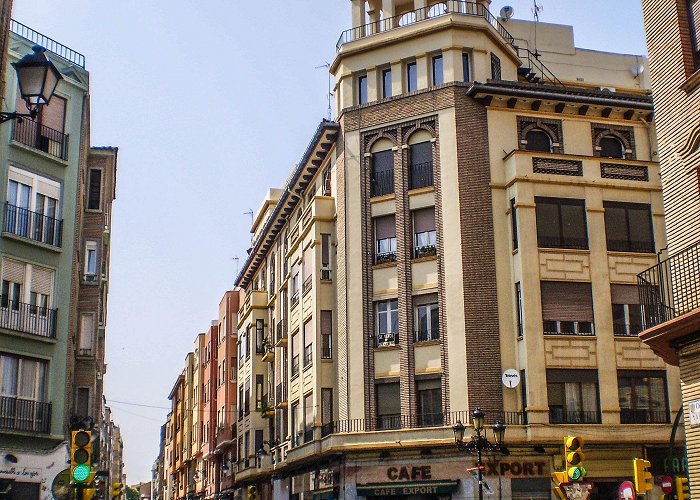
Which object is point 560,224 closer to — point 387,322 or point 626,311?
point 626,311

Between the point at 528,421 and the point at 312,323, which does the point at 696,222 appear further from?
the point at 312,323

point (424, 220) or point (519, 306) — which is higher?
point (424, 220)

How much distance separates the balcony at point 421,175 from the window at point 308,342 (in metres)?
7.52

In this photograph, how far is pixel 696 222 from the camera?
15641mm

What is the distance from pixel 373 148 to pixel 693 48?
1973 centimetres

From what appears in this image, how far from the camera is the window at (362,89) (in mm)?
36812

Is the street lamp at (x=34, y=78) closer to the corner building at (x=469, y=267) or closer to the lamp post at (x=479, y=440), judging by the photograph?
the lamp post at (x=479, y=440)

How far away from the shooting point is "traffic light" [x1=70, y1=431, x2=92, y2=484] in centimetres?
1341

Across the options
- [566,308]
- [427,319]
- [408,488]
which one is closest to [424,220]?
[427,319]

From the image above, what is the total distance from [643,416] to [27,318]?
65.0 feet

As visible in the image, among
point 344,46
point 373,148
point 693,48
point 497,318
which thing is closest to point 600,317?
point 497,318

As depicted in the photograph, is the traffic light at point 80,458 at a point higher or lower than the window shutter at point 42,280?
lower

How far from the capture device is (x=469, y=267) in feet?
109

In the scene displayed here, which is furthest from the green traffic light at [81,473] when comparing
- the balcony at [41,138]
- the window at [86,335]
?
the window at [86,335]
